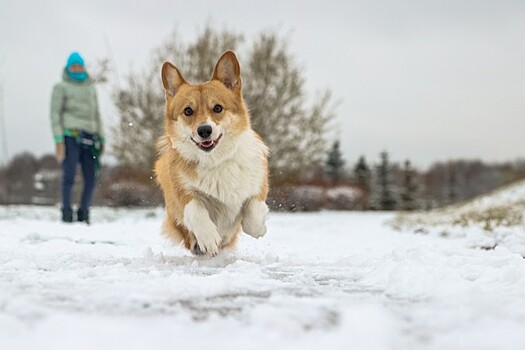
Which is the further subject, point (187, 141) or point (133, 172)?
point (133, 172)

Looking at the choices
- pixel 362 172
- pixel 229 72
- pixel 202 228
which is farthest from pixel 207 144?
pixel 362 172

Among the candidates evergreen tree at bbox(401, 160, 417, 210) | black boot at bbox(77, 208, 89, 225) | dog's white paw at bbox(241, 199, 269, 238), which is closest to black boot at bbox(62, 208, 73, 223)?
black boot at bbox(77, 208, 89, 225)

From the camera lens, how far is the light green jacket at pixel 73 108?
696 centimetres

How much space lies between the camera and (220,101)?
3699 mm

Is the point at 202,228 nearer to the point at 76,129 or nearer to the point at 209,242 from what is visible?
the point at 209,242

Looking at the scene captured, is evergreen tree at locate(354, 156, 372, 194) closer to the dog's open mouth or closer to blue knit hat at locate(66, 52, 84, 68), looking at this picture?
blue knit hat at locate(66, 52, 84, 68)

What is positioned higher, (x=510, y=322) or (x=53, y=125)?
(x=53, y=125)

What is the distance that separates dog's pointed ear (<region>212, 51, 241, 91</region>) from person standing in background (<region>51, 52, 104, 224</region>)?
3653 mm

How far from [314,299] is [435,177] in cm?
4629

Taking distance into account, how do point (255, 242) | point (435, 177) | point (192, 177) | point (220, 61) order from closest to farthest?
point (192, 177), point (220, 61), point (255, 242), point (435, 177)

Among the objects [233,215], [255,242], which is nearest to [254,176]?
[233,215]

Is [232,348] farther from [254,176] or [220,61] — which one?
[220,61]

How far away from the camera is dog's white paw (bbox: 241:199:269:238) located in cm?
365

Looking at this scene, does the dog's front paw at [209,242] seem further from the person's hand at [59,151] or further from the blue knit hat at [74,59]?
the blue knit hat at [74,59]
